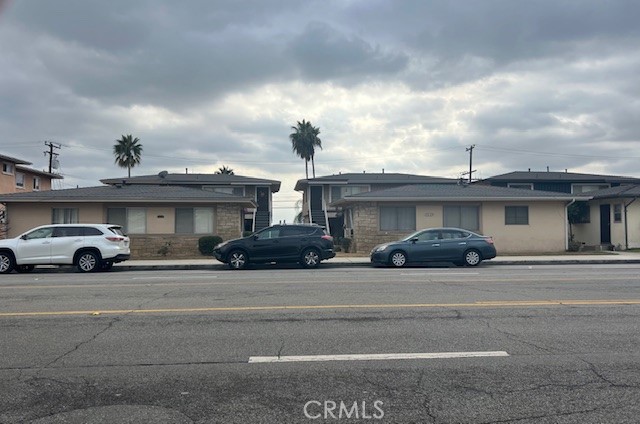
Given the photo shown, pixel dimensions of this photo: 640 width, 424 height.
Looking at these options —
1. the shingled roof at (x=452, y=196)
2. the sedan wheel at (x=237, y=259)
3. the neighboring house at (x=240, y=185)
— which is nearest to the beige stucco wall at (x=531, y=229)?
the shingled roof at (x=452, y=196)

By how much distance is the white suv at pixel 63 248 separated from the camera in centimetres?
1802

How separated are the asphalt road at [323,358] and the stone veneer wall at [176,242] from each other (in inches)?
606

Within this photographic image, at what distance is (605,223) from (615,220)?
1034mm

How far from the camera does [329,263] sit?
20.8 m

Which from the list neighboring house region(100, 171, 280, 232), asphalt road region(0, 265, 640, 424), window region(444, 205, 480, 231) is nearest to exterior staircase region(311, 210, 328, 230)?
neighboring house region(100, 171, 280, 232)

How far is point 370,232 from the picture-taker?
2675 cm

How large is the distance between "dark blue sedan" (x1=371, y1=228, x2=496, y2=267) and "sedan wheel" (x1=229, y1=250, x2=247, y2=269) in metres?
4.69

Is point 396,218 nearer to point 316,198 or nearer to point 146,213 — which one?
point 146,213

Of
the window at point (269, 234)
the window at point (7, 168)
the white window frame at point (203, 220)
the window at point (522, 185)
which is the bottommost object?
the window at point (269, 234)

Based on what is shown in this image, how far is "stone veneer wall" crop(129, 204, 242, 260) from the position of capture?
2630cm

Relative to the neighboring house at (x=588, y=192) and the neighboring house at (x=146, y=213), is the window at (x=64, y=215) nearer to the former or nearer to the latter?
the neighboring house at (x=146, y=213)

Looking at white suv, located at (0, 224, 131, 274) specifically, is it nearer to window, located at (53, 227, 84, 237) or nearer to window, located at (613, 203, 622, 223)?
window, located at (53, 227, 84, 237)

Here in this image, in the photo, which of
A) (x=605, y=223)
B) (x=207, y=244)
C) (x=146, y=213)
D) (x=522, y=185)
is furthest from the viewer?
(x=522, y=185)

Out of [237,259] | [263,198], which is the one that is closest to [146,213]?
[237,259]
